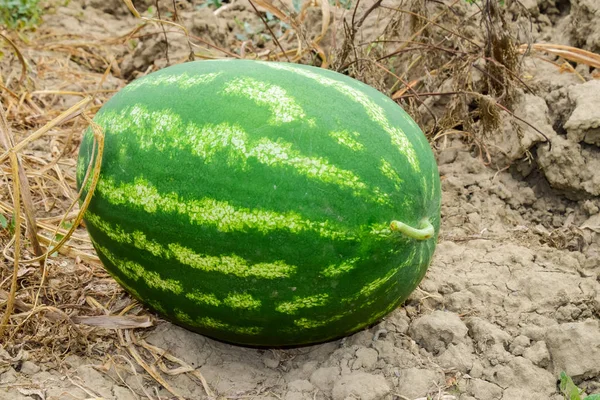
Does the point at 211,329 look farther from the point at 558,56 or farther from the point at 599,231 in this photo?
the point at 558,56

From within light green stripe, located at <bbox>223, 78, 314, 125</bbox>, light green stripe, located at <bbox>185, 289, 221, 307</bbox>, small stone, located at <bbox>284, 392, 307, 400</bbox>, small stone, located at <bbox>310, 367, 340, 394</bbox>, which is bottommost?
small stone, located at <bbox>284, 392, 307, 400</bbox>

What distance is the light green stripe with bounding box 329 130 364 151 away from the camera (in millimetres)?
2234

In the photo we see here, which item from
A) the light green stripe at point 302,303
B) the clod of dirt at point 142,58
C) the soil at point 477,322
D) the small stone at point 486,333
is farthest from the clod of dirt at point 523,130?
the clod of dirt at point 142,58

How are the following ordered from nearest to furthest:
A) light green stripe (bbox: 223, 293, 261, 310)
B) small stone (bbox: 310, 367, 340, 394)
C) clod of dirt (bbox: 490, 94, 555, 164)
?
light green stripe (bbox: 223, 293, 261, 310) < small stone (bbox: 310, 367, 340, 394) < clod of dirt (bbox: 490, 94, 555, 164)

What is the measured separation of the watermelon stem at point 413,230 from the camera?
2.20 meters

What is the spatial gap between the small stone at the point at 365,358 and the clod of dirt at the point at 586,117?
1.57 m

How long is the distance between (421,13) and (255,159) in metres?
2.15

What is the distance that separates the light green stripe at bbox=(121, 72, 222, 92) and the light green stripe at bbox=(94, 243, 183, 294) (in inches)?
23.1

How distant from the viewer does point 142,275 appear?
2.40 m

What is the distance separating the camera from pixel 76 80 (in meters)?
4.72

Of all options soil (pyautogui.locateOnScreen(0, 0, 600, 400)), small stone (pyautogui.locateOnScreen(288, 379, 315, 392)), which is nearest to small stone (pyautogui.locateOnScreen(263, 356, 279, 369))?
soil (pyautogui.locateOnScreen(0, 0, 600, 400))

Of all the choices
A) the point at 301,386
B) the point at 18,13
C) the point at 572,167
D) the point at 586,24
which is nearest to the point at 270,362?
the point at 301,386

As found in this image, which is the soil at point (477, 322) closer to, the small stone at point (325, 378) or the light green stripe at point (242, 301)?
the small stone at point (325, 378)

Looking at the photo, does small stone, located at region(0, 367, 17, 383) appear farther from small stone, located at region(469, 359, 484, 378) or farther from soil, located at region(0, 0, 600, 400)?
small stone, located at region(469, 359, 484, 378)
